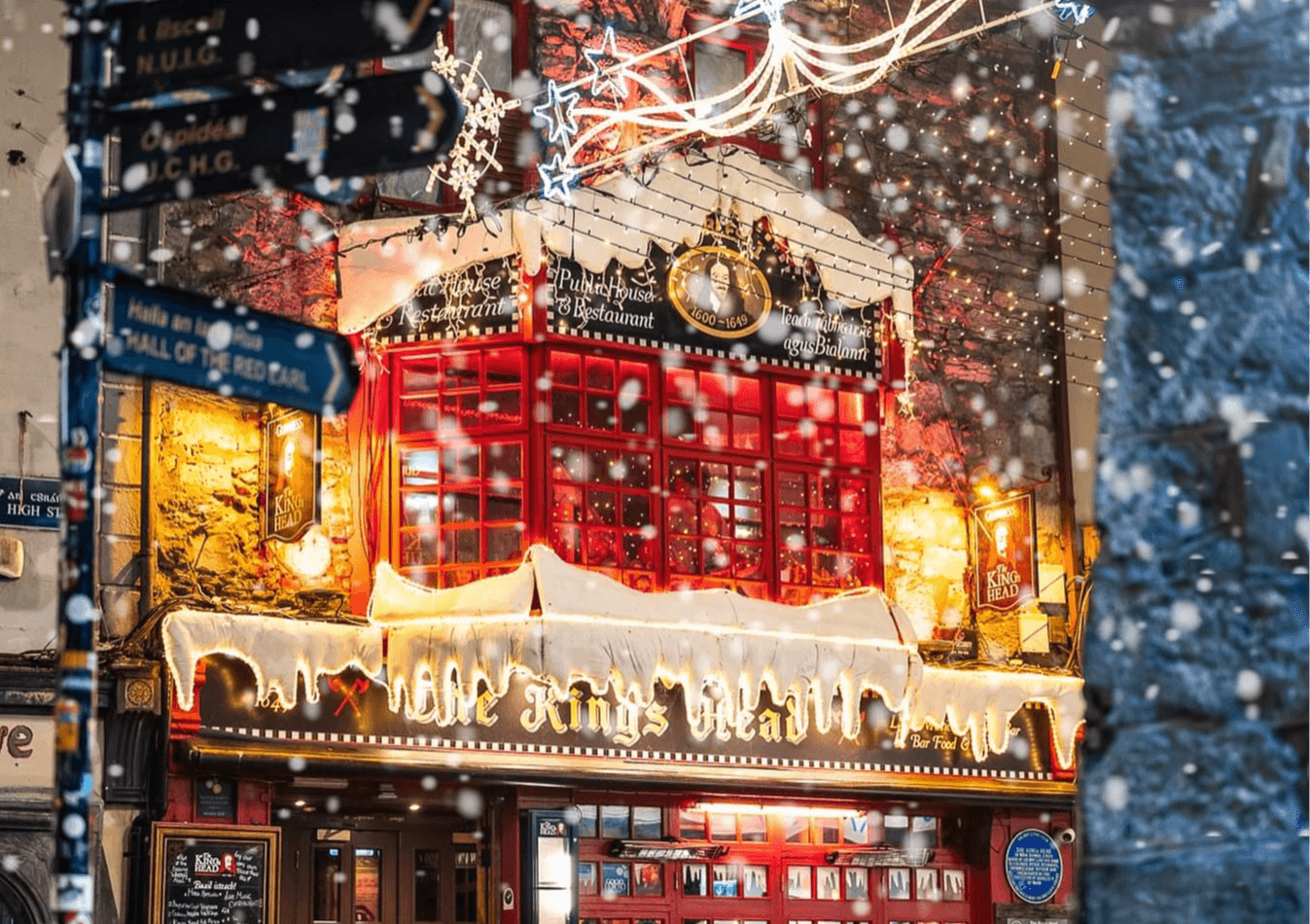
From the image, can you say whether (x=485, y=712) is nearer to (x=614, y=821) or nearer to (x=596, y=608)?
(x=596, y=608)

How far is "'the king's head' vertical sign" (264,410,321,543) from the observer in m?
14.5

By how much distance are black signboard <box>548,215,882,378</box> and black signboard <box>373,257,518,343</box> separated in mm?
357

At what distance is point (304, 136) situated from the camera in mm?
5867

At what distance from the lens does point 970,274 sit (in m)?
19.4

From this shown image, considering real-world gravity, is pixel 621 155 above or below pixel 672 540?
above

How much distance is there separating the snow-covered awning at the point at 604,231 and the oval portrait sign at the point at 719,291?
0.80 feet

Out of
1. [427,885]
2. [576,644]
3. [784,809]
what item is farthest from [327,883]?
→ [784,809]

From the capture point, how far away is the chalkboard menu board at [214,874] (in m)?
13.9

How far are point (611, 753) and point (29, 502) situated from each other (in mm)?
4989

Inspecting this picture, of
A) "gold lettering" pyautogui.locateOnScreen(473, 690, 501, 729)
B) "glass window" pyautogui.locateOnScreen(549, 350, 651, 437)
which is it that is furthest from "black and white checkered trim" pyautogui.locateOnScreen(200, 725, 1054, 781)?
"glass window" pyautogui.locateOnScreen(549, 350, 651, 437)

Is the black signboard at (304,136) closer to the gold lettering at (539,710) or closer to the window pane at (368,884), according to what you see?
the gold lettering at (539,710)

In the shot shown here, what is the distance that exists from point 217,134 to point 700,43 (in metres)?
12.8

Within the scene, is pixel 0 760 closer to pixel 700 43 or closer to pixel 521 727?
pixel 521 727

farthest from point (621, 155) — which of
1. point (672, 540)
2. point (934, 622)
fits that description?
point (934, 622)
